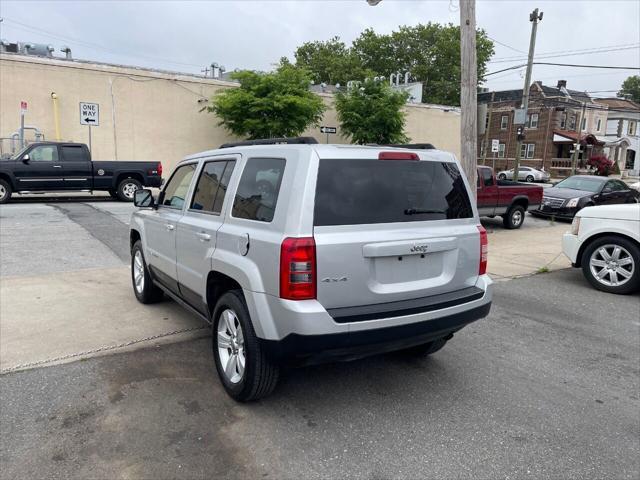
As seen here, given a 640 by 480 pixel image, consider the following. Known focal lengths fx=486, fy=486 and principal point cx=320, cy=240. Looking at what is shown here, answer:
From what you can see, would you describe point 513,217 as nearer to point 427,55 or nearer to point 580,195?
point 580,195

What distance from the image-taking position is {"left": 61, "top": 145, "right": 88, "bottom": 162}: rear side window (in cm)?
1540

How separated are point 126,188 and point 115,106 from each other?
687 cm

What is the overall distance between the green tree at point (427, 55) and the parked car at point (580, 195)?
123 feet

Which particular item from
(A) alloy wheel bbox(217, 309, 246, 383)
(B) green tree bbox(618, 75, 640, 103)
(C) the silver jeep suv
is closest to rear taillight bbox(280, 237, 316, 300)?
(C) the silver jeep suv

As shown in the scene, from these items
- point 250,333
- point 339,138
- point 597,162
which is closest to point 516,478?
point 250,333

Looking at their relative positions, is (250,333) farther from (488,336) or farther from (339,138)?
(339,138)

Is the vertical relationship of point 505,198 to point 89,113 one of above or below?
below

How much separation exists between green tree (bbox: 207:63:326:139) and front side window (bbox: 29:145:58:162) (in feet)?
26.2

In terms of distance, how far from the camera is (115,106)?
21203mm

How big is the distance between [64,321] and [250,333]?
292cm

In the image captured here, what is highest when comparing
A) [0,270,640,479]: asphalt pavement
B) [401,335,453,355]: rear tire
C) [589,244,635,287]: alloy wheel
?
[589,244,635,287]: alloy wheel

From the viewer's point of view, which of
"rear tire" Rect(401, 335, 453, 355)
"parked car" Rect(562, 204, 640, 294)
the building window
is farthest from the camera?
the building window

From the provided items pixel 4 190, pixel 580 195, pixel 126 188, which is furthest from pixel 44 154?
pixel 580 195

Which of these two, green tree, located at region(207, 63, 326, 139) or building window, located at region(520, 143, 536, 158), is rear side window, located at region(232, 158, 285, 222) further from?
building window, located at region(520, 143, 536, 158)
